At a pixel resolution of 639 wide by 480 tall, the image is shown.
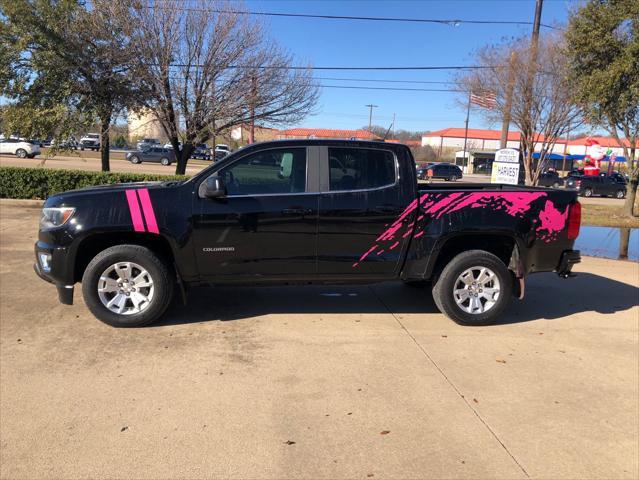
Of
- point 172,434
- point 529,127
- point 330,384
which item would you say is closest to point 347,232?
point 330,384

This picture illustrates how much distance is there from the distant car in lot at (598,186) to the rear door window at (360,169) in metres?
33.1

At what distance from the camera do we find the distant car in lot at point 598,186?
33.8 m

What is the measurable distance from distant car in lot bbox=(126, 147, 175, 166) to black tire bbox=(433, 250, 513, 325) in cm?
3984

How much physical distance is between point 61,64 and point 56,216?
10.4 metres

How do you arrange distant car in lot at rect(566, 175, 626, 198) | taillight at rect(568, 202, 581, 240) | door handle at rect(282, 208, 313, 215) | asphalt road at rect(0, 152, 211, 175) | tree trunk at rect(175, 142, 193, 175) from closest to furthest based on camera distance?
1. door handle at rect(282, 208, 313, 215)
2. taillight at rect(568, 202, 581, 240)
3. tree trunk at rect(175, 142, 193, 175)
4. asphalt road at rect(0, 152, 211, 175)
5. distant car in lot at rect(566, 175, 626, 198)

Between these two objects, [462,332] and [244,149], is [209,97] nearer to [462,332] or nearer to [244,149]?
[244,149]

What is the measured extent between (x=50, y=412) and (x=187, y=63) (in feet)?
40.5

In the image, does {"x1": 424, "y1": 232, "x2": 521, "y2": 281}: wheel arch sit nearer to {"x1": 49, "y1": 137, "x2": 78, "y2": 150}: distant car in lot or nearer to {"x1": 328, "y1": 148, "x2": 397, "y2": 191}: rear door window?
{"x1": 328, "y1": 148, "x2": 397, "y2": 191}: rear door window

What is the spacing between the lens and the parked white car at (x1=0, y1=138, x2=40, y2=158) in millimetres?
37156

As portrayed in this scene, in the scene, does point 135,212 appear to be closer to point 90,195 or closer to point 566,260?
point 90,195

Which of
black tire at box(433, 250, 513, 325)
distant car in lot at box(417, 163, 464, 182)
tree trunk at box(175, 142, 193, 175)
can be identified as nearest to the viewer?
black tire at box(433, 250, 513, 325)

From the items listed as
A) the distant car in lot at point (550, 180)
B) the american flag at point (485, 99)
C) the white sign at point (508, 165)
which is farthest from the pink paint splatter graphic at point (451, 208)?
the distant car in lot at point (550, 180)

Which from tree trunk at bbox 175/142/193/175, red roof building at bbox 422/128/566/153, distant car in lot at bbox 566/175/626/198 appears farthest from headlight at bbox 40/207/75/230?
red roof building at bbox 422/128/566/153

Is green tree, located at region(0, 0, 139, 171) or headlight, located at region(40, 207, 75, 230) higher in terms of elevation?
green tree, located at region(0, 0, 139, 171)
